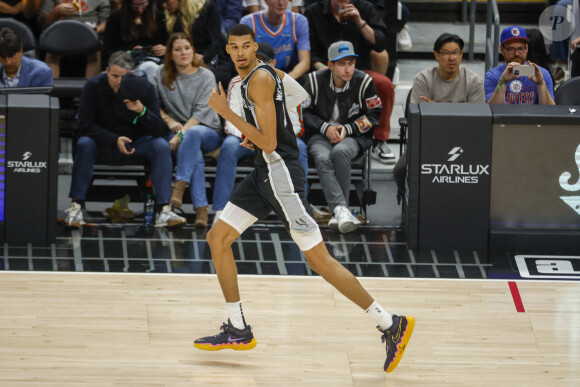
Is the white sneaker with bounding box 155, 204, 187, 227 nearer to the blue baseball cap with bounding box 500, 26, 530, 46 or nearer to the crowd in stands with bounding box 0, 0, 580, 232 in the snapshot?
the crowd in stands with bounding box 0, 0, 580, 232

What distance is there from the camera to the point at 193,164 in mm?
8531

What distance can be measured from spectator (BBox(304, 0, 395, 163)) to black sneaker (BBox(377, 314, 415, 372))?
4.05 metres

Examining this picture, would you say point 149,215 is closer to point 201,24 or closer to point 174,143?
point 174,143

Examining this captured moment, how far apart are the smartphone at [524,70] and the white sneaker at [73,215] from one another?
3.71 m

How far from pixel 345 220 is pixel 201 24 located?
2.70 m

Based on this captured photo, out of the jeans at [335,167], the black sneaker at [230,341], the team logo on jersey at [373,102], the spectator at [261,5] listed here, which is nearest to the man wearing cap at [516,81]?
the team logo on jersey at [373,102]

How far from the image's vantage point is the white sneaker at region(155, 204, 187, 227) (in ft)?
27.6

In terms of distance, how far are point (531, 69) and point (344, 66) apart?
1.51 metres

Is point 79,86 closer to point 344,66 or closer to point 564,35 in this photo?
point 344,66

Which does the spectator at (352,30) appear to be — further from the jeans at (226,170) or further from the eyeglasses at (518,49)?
the jeans at (226,170)

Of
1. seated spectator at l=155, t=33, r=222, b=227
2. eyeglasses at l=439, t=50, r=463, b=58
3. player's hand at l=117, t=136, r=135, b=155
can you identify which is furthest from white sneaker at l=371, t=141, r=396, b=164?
player's hand at l=117, t=136, r=135, b=155

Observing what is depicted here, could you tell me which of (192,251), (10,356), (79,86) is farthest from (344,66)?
(10,356)

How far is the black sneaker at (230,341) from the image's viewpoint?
5914mm

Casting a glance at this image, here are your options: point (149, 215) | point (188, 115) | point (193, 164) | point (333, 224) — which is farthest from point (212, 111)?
point (333, 224)
